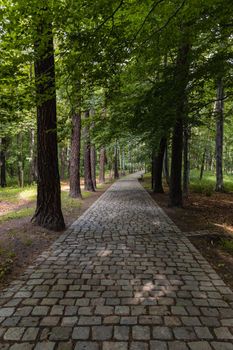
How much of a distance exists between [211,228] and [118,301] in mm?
4881

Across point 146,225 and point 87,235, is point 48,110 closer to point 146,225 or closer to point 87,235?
point 87,235

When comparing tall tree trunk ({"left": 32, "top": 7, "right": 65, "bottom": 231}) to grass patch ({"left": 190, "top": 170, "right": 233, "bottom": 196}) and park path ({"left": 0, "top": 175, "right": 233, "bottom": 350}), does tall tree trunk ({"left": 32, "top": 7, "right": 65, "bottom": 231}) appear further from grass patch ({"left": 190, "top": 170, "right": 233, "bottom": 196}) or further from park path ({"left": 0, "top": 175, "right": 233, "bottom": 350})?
grass patch ({"left": 190, "top": 170, "right": 233, "bottom": 196})

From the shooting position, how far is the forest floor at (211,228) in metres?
5.35

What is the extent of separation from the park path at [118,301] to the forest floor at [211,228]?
0.26 metres

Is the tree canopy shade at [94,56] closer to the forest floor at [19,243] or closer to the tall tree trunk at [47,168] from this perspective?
the tall tree trunk at [47,168]

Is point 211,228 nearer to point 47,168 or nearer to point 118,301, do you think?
point 47,168

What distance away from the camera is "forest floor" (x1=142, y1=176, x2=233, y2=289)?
17.5 ft

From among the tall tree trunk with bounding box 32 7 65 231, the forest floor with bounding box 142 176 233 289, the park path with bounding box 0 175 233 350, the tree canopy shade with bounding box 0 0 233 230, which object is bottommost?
the forest floor with bounding box 142 176 233 289

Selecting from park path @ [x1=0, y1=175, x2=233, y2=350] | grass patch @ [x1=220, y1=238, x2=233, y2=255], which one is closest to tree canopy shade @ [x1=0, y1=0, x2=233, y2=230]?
park path @ [x1=0, y1=175, x2=233, y2=350]

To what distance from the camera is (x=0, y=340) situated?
2908 millimetres

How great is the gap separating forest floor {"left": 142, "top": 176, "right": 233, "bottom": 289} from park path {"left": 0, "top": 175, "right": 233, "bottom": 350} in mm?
265

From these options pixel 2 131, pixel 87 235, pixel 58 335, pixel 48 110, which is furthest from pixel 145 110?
pixel 2 131

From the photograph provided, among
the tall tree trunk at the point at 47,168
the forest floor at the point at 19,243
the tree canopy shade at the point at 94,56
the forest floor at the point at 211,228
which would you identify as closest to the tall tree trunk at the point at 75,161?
the forest floor at the point at 19,243

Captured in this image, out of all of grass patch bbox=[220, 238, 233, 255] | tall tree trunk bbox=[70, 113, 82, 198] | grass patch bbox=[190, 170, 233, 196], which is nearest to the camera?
grass patch bbox=[220, 238, 233, 255]
